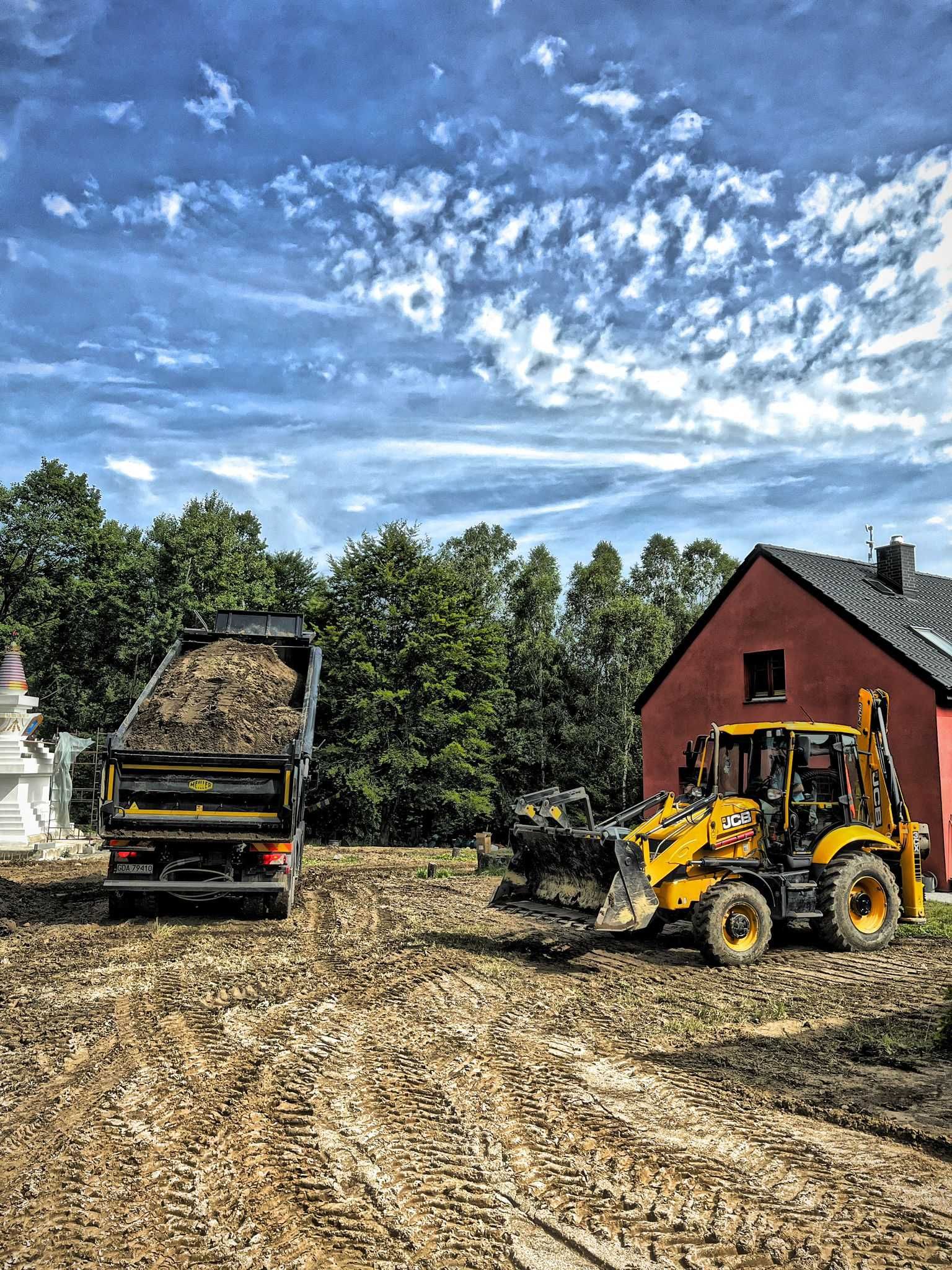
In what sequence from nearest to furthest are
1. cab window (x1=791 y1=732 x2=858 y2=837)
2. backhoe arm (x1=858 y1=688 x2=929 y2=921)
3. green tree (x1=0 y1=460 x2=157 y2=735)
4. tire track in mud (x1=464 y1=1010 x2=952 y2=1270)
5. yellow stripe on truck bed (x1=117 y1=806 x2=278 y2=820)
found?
tire track in mud (x1=464 y1=1010 x2=952 y2=1270)
cab window (x1=791 y1=732 x2=858 y2=837)
backhoe arm (x1=858 y1=688 x2=929 y2=921)
yellow stripe on truck bed (x1=117 y1=806 x2=278 y2=820)
green tree (x1=0 y1=460 x2=157 y2=735)

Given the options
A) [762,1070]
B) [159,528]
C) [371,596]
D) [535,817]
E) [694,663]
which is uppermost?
[159,528]

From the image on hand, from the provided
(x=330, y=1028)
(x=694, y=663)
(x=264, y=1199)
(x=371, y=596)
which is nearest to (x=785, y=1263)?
(x=264, y=1199)

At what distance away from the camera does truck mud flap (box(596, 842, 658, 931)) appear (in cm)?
791

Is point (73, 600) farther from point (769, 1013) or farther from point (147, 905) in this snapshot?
point (769, 1013)

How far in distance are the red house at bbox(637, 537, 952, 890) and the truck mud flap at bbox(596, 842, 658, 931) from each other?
29.2 ft

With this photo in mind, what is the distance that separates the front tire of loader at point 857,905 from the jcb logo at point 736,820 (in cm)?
93

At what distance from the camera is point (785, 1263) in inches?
128

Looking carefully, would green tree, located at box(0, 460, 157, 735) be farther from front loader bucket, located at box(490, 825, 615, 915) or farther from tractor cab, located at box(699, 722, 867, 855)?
tractor cab, located at box(699, 722, 867, 855)

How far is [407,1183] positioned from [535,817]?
5.54 m

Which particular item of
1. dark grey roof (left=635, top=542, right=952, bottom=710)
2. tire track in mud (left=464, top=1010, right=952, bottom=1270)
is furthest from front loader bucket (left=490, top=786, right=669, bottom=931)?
dark grey roof (left=635, top=542, right=952, bottom=710)

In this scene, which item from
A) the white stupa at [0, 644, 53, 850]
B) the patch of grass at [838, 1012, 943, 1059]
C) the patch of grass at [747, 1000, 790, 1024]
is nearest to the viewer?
the patch of grass at [838, 1012, 943, 1059]

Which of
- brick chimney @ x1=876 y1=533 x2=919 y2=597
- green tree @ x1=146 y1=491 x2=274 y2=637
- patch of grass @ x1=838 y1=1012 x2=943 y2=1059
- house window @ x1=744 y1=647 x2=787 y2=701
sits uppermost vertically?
green tree @ x1=146 y1=491 x2=274 y2=637

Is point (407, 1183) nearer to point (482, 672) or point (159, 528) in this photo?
point (482, 672)

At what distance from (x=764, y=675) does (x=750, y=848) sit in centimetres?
1160
